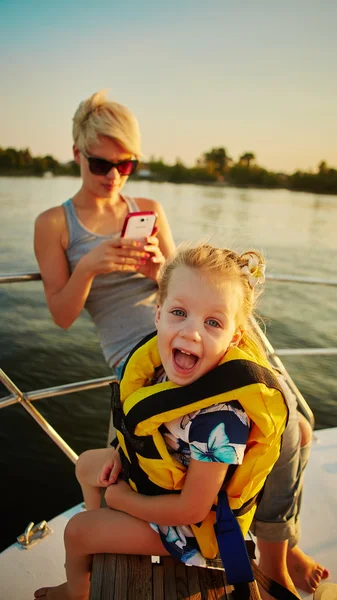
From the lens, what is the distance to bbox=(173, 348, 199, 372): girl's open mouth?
1157 millimetres

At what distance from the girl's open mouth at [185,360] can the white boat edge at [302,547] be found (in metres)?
0.99

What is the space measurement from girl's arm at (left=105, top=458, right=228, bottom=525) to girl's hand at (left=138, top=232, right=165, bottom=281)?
97 centimetres

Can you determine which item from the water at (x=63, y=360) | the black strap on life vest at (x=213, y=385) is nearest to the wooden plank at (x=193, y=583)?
the black strap on life vest at (x=213, y=385)

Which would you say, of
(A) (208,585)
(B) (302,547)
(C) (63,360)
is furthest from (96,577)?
(C) (63,360)

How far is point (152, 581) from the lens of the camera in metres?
1.11

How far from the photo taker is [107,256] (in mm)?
1778

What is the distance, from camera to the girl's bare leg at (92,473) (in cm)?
142

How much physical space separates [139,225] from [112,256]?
0.17 meters

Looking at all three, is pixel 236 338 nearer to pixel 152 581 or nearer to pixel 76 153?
pixel 152 581

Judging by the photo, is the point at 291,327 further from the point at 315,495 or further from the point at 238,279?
the point at 238,279

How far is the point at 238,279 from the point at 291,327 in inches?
393

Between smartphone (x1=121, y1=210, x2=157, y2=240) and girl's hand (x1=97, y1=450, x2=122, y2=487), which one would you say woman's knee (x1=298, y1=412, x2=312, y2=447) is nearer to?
girl's hand (x1=97, y1=450, x2=122, y2=487)

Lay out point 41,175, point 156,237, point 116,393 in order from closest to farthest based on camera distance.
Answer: point 116,393 < point 156,237 < point 41,175

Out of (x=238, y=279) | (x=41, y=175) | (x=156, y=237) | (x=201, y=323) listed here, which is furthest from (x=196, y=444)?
(x=41, y=175)
